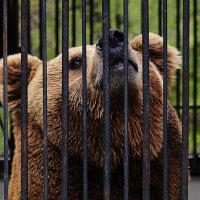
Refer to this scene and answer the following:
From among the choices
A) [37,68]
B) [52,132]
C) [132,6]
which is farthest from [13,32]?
[132,6]

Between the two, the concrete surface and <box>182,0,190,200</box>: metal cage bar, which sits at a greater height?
<box>182,0,190,200</box>: metal cage bar

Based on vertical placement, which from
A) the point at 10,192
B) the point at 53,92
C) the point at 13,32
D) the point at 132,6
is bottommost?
the point at 10,192

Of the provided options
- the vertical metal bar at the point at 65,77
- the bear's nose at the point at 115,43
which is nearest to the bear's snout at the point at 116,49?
the bear's nose at the point at 115,43

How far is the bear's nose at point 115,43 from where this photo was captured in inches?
139

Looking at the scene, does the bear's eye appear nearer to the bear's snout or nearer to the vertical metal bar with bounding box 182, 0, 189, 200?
the bear's snout

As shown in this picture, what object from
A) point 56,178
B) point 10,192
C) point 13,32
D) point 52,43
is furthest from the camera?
point 52,43

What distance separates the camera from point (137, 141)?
4.22 meters

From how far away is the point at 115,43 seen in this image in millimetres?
3602

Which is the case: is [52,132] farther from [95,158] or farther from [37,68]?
[37,68]

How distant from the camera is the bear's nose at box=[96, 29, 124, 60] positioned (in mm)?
3543

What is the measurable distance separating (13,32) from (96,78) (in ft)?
11.5

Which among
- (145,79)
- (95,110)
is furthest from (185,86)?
(95,110)

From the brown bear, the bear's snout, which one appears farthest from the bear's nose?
the brown bear

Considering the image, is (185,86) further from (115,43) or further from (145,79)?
(115,43)
